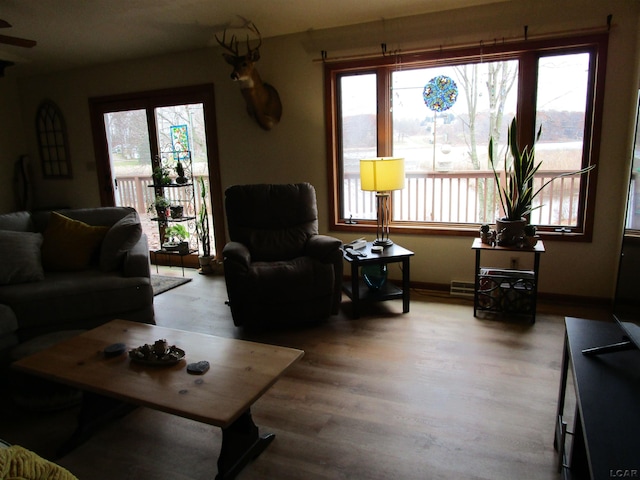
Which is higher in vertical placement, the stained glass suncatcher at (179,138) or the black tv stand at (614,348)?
the stained glass suncatcher at (179,138)

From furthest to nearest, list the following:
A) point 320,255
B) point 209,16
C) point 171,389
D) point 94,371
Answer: point 209,16 → point 320,255 → point 94,371 → point 171,389

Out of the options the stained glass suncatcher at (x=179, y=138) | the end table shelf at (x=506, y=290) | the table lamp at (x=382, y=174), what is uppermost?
the stained glass suncatcher at (x=179, y=138)

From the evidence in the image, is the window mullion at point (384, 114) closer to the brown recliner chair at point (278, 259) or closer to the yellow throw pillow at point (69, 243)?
the brown recliner chair at point (278, 259)

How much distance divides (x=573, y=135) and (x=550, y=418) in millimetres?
2369

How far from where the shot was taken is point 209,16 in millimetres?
3623

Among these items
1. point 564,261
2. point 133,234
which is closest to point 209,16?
point 133,234

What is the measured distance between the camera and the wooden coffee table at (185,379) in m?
1.52

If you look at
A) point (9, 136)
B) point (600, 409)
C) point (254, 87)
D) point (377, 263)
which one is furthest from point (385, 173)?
point (9, 136)

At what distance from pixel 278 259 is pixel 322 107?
162 centimetres

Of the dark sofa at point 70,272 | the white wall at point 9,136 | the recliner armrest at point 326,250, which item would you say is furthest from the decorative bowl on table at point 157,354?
the white wall at point 9,136

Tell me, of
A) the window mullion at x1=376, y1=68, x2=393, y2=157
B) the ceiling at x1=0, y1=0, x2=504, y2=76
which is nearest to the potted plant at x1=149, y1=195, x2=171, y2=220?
the ceiling at x1=0, y1=0, x2=504, y2=76

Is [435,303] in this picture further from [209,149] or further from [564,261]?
[209,149]

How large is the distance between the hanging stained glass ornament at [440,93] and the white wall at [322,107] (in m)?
0.30

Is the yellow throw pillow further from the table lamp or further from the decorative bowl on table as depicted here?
the table lamp
